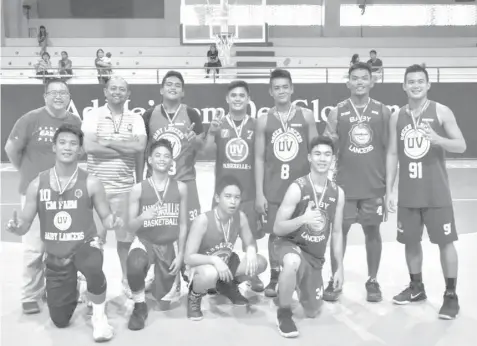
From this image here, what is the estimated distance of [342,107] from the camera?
4887 mm

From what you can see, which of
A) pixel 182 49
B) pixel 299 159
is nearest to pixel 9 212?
pixel 299 159

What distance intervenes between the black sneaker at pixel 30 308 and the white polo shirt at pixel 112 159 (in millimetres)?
1081

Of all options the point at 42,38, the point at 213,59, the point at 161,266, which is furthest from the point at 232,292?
the point at 42,38

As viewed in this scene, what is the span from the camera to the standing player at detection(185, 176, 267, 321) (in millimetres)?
4293

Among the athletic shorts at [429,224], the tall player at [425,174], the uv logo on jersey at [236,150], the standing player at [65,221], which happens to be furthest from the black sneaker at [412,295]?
the standing player at [65,221]

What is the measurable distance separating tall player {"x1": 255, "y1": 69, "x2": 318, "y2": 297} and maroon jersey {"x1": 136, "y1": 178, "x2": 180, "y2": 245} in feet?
2.52

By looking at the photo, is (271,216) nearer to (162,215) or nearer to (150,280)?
(162,215)

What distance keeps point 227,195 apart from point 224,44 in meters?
15.5

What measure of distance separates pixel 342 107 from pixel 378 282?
168cm

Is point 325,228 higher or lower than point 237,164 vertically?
lower

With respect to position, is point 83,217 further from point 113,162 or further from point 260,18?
point 260,18

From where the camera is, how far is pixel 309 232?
4.33 metres

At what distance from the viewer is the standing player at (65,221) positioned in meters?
4.07

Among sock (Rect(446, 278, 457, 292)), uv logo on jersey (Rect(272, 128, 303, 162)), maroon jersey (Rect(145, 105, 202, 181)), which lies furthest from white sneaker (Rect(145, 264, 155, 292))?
sock (Rect(446, 278, 457, 292))
